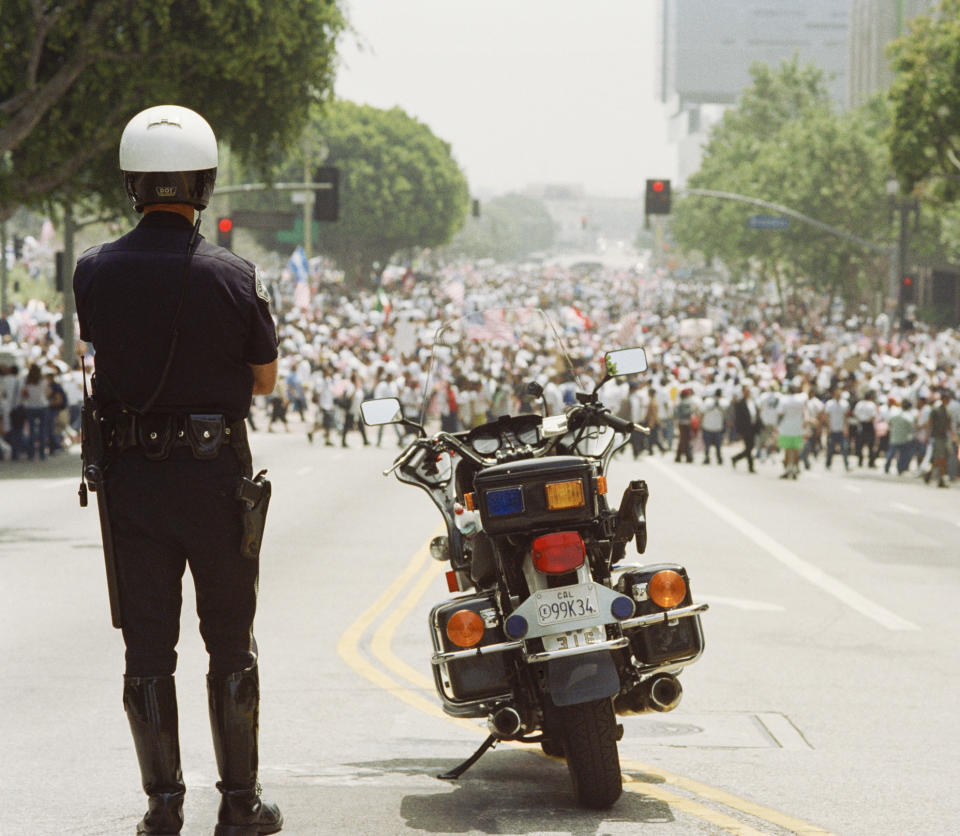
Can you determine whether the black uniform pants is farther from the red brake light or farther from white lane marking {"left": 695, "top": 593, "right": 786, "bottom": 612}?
white lane marking {"left": 695, "top": 593, "right": 786, "bottom": 612}

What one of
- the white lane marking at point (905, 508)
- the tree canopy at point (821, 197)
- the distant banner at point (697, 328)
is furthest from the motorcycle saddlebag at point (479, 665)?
the tree canopy at point (821, 197)

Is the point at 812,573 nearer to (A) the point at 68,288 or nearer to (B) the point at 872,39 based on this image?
(A) the point at 68,288

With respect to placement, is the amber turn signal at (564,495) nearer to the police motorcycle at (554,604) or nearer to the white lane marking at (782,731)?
the police motorcycle at (554,604)

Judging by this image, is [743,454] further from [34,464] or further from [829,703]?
[829,703]

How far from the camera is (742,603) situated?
12023 millimetres

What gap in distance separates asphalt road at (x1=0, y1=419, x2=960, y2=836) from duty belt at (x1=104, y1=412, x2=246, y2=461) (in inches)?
48.0

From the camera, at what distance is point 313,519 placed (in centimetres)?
1861

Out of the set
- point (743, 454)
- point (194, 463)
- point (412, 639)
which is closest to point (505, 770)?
point (194, 463)

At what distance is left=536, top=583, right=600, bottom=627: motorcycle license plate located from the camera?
17.4 feet

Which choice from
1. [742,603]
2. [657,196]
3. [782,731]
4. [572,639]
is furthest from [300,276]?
[572,639]

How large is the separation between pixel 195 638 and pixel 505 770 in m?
3.98

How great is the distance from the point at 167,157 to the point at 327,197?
33117mm

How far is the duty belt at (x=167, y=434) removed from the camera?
4.47 metres

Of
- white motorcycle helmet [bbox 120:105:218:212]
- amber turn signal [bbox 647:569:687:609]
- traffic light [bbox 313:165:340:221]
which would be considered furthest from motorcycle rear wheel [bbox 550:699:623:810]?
traffic light [bbox 313:165:340:221]
